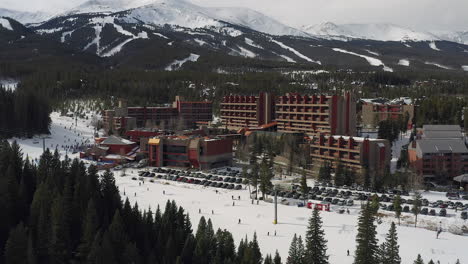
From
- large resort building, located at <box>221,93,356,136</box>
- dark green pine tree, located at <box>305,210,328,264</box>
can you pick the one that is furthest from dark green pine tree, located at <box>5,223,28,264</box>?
large resort building, located at <box>221,93,356,136</box>

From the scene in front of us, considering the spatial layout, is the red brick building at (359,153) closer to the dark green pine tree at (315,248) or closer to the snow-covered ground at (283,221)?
the snow-covered ground at (283,221)

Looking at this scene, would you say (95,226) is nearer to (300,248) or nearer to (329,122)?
(300,248)

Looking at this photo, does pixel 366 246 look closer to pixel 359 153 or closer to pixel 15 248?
pixel 15 248

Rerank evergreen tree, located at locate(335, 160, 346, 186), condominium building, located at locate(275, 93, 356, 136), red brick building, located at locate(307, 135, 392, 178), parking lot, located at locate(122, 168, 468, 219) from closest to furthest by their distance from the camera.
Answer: parking lot, located at locate(122, 168, 468, 219)
evergreen tree, located at locate(335, 160, 346, 186)
red brick building, located at locate(307, 135, 392, 178)
condominium building, located at locate(275, 93, 356, 136)

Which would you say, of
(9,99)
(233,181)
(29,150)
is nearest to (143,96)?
(9,99)

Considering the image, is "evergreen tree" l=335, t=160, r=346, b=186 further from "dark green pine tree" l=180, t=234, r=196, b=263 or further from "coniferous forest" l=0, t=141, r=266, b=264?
"dark green pine tree" l=180, t=234, r=196, b=263

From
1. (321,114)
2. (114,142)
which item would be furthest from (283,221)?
(114,142)

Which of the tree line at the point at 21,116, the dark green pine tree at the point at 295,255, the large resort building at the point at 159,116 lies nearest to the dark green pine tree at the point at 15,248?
the dark green pine tree at the point at 295,255
